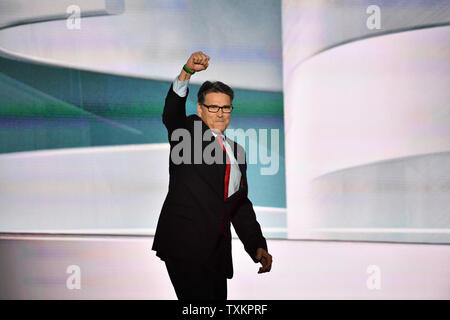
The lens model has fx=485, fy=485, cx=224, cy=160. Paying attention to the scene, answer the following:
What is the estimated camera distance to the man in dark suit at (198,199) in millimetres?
1842

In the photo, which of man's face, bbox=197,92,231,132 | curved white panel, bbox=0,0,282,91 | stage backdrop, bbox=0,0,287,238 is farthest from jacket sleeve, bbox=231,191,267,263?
curved white panel, bbox=0,0,282,91

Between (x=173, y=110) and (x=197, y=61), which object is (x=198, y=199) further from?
(x=197, y=61)

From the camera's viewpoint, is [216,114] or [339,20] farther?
[339,20]

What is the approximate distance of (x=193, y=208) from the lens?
188cm

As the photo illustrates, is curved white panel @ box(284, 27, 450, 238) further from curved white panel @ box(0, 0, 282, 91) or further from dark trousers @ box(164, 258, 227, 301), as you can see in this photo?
dark trousers @ box(164, 258, 227, 301)

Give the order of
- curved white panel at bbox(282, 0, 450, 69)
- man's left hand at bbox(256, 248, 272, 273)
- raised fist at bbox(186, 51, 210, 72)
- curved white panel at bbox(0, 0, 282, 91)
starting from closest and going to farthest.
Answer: raised fist at bbox(186, 51, 210, 72), man's left hand at bbox(256, 248, 272, 273), curved white panel at bbox(282, 0, 450, 69), curved white panel at bbox(0, 0, 282, 91)

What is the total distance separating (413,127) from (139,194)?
1666 millimetres

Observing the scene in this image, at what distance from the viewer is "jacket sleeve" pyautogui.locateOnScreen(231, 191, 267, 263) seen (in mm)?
2004

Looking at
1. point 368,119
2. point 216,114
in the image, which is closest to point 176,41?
point 216,114

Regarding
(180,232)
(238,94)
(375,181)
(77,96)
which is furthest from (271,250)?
(77,96)

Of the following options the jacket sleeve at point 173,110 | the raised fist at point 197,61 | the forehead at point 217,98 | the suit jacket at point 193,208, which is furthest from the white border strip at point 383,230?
the raised fist at point 197,61

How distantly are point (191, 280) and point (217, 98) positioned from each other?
0.73 meters

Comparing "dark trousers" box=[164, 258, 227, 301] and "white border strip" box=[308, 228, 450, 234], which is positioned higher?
"white border strip" box=[308, 228, 450, 234]

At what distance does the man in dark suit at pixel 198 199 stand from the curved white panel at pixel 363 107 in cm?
98
